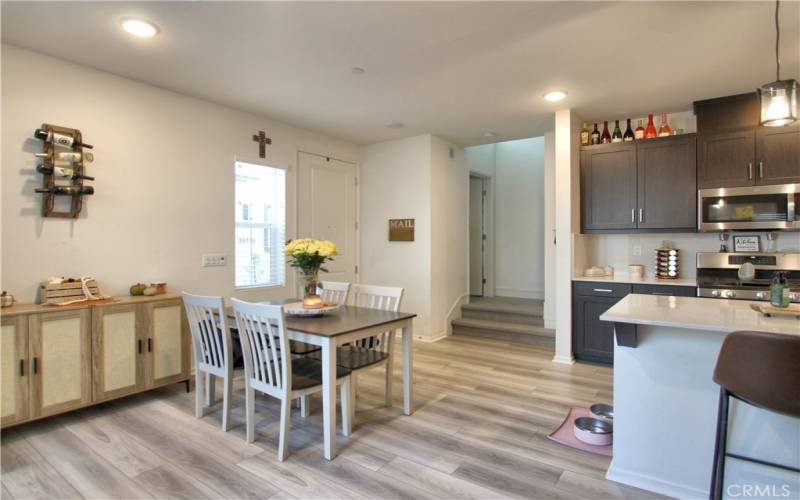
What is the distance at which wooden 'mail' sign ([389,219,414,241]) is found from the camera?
5332mm

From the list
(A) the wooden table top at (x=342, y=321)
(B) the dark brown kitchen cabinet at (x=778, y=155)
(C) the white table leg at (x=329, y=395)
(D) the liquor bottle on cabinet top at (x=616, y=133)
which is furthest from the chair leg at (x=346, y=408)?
(B) the dark brown kitchen cabinet at (x=778, y=155)

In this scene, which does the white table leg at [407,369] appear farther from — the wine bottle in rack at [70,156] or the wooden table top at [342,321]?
the wine bottle in rack at [70,156]

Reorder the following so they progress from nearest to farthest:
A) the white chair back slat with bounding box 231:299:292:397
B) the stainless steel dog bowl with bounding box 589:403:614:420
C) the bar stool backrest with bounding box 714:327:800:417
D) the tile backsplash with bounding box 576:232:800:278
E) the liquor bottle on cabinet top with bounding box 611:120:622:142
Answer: the bar stool backrest with bounding box 714:327:800:417
the white chair back slat with bounding box 231:299:292:397
the stainless steel dog bowl with bounding box 589:403:614:420
the tile backsplash with bounding box 576:232:800:278
the liquor bottle on cabinet top with bounding box 611:120:622:142

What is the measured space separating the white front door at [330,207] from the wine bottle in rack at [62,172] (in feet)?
6.94

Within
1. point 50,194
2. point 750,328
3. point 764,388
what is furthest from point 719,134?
point 50,194

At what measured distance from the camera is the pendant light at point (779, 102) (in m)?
1.97

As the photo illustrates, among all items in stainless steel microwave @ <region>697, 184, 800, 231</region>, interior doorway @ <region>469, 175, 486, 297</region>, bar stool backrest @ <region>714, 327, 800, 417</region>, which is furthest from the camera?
interior doorway @ <region>469, 175, 486, 297</region>

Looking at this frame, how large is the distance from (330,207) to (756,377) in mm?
4416

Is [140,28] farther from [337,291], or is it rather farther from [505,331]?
[505,331]

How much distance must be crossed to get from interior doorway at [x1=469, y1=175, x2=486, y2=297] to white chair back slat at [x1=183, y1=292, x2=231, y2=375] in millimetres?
4553

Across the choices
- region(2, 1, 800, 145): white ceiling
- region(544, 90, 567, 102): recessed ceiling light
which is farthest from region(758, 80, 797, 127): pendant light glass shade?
region(544, 90, 567, 102): recessed ceiling light

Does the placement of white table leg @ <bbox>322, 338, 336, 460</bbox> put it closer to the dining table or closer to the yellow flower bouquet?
the dining table

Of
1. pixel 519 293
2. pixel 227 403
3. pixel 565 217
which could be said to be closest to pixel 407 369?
pixel 227 403

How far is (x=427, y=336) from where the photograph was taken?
5258 mm
